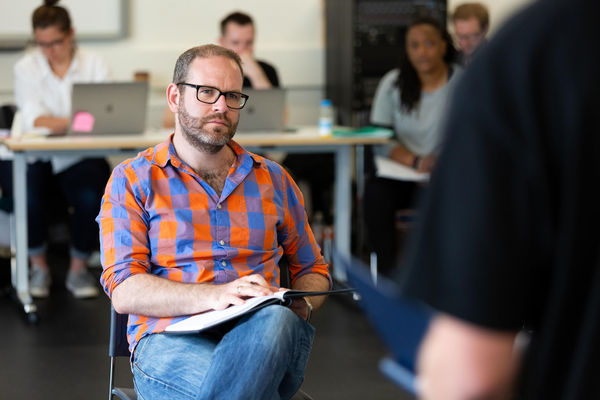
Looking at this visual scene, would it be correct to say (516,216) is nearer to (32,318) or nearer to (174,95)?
(174,95)

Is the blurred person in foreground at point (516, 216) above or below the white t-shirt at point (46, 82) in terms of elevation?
below

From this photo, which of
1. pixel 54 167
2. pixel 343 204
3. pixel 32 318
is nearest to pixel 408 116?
pixel 343 204

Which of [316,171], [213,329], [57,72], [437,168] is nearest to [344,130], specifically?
[316,171]

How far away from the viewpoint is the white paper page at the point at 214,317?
168 centimetres

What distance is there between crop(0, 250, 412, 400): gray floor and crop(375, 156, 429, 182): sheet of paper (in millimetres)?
Result: 677

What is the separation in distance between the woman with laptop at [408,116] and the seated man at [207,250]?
209cm

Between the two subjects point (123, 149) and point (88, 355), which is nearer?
point (88, 355)

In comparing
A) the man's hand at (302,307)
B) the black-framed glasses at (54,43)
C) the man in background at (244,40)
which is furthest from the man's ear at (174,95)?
the man in background at (244,40)

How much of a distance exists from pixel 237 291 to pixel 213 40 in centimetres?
433

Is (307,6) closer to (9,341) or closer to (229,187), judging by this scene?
(9,341)

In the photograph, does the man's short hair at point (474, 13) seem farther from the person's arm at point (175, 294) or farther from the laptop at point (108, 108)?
the person's arm at point (175, 294)

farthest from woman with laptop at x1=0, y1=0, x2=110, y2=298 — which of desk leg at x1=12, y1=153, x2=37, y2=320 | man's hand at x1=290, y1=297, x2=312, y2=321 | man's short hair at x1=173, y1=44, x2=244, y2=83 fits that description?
man's hand at x1=290, y1=297, x2=312, y2=321

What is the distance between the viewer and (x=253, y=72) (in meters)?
4.83

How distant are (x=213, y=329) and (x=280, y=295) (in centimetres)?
20
